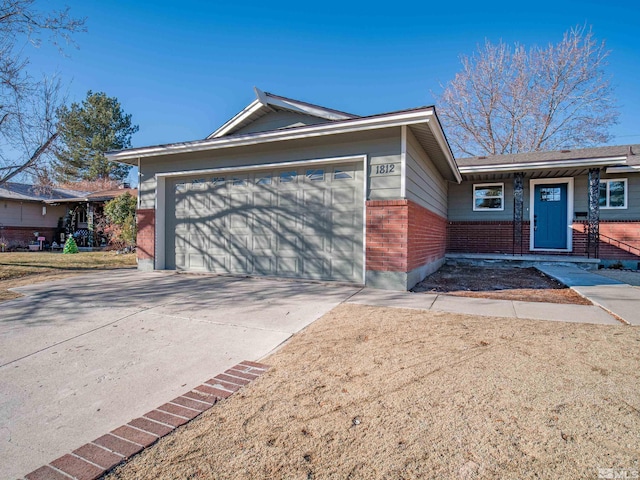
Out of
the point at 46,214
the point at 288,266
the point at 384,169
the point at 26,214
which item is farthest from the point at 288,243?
the point at 46,214

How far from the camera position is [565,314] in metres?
4.59

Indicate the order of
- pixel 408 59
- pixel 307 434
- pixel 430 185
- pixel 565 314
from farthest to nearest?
pixel 408 59, pixel 430 185, pixel 565 314, pixel 307 434

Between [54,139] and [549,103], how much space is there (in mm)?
24723

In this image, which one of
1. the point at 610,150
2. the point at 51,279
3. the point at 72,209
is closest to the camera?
the point at 51,279

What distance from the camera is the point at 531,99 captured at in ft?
66.4

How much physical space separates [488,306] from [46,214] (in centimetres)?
2529

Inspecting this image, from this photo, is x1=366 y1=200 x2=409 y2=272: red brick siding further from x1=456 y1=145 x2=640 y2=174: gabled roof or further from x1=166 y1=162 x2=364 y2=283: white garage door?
x1=456 y1=145 x2=640 y2=174: gabled roof

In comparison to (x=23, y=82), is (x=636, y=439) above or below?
below

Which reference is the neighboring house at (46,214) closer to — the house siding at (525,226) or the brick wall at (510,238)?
the house siding at (525,226)

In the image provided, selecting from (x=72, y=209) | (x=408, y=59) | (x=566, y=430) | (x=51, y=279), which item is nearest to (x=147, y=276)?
(x=51, y=279)

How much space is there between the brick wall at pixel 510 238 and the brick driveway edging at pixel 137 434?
11320 millimetres

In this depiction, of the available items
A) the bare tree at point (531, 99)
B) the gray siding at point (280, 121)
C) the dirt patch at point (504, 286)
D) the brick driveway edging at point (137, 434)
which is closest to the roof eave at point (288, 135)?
the gray siding at point (280, 121)

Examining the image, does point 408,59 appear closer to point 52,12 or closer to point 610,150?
point 610,150

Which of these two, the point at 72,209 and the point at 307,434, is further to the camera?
the point at 72,209
